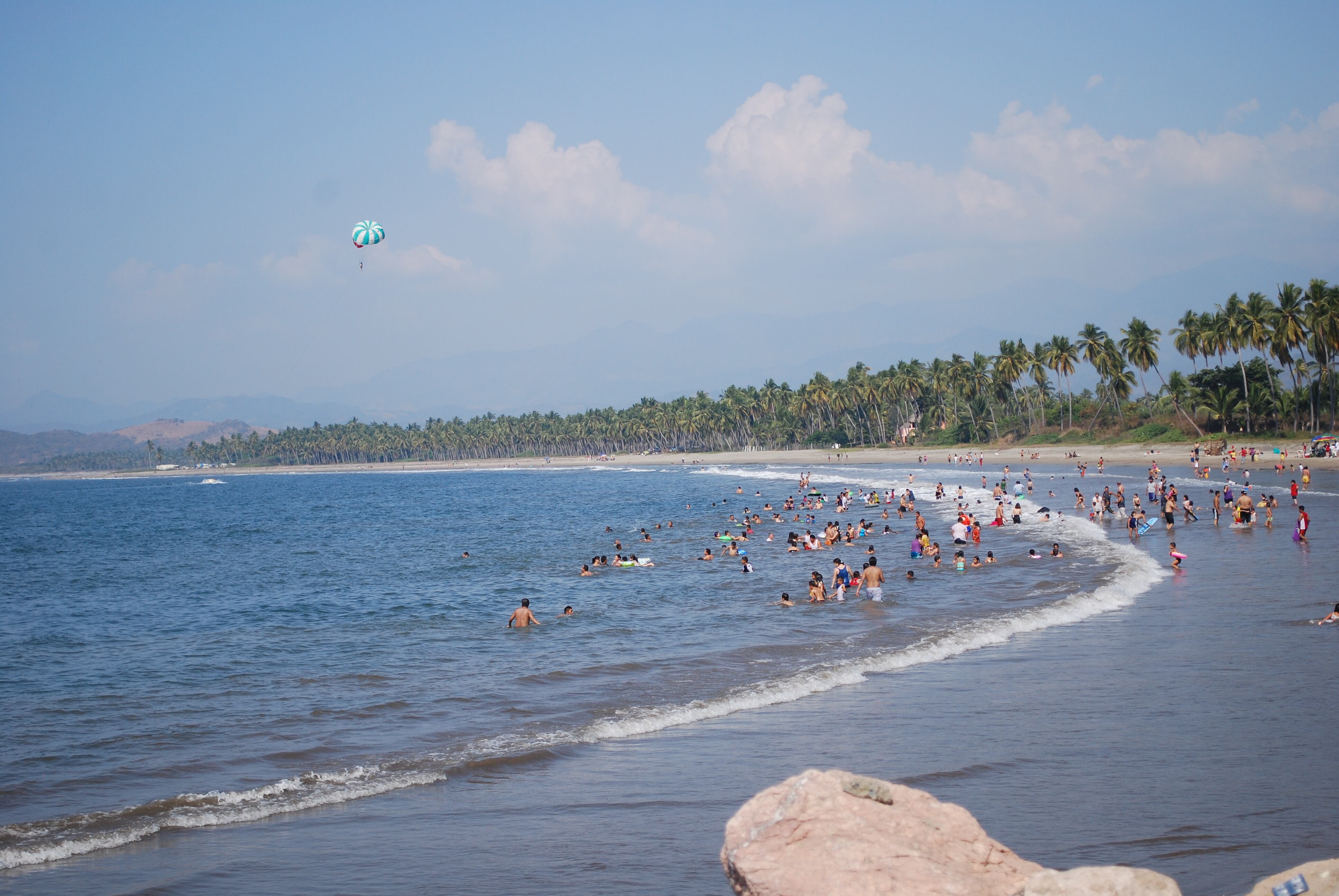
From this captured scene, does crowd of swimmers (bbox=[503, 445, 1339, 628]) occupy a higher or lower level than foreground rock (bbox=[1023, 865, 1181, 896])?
lower

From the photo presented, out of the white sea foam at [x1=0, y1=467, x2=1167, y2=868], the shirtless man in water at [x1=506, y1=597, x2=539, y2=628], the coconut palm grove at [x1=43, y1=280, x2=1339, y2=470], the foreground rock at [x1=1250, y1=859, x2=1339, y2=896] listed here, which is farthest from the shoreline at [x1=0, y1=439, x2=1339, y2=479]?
the foreground rock at [x1=1250, y1=859, x2=1339, y2=896]

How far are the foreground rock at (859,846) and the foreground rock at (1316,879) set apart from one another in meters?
1.16

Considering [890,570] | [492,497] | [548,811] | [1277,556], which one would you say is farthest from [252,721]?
[492,497]

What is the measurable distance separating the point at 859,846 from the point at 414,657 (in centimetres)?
1603

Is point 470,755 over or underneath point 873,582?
underneath

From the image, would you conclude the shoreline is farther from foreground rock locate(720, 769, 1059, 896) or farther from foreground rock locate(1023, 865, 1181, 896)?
foreground rock locate(1023, 865, 1181, 896)

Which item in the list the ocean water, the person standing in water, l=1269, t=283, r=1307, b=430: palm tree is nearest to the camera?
the ocean water

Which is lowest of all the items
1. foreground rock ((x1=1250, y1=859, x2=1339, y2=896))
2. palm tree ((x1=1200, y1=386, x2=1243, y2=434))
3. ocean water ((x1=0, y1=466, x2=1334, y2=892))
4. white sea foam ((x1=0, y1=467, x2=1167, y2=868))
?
ocean water ((x1=0, y1=466, x2=1334, y2=892))

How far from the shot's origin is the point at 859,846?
5164 millimetres

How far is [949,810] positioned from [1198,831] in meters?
4.26

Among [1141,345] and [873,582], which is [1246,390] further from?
[873,582]

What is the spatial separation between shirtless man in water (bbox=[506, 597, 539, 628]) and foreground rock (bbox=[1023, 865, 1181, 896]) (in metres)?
18.8

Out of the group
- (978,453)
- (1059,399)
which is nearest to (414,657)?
(978,453)

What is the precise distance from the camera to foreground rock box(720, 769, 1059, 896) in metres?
5.02
